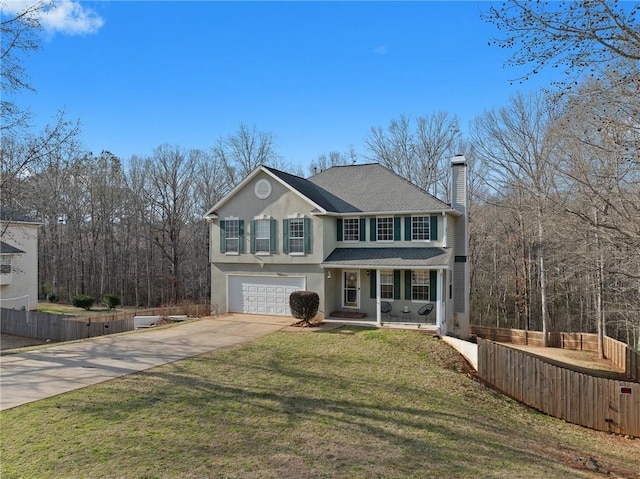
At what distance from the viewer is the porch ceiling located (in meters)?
16.5

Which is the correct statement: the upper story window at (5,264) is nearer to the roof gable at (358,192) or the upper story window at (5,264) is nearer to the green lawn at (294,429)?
the roof gable at (358,192)

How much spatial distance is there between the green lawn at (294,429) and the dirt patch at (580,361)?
22.4 ft

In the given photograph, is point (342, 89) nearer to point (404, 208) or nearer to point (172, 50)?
point (404, 208)

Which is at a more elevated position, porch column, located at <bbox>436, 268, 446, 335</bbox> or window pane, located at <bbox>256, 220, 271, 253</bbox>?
window pane, located at <bbox>256, 220, 271, 253</bbox>

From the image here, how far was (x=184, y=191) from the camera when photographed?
1430 inches

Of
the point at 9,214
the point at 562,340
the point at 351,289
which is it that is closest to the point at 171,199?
the point at 9,214

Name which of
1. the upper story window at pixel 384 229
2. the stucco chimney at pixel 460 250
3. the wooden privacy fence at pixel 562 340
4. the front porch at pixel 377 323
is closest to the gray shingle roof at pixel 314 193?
the upper story window at pixel 384 229

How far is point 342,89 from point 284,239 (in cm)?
787

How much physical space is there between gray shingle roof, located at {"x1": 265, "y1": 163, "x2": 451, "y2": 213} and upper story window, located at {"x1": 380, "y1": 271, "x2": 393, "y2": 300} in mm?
2919

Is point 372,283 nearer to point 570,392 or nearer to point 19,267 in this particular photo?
point 570,392

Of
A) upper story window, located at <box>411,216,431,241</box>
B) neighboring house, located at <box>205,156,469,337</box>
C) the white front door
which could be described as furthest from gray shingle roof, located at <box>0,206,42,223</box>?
upper story window, located at <box>411,216,431,241</box>

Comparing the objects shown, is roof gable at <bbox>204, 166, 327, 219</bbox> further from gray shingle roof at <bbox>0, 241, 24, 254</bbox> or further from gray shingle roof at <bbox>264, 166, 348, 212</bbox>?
gray shingle roof at <bbox>0, 241, 24, 254</bbox>

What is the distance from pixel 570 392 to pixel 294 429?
836cm

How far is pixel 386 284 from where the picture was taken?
1820cm
